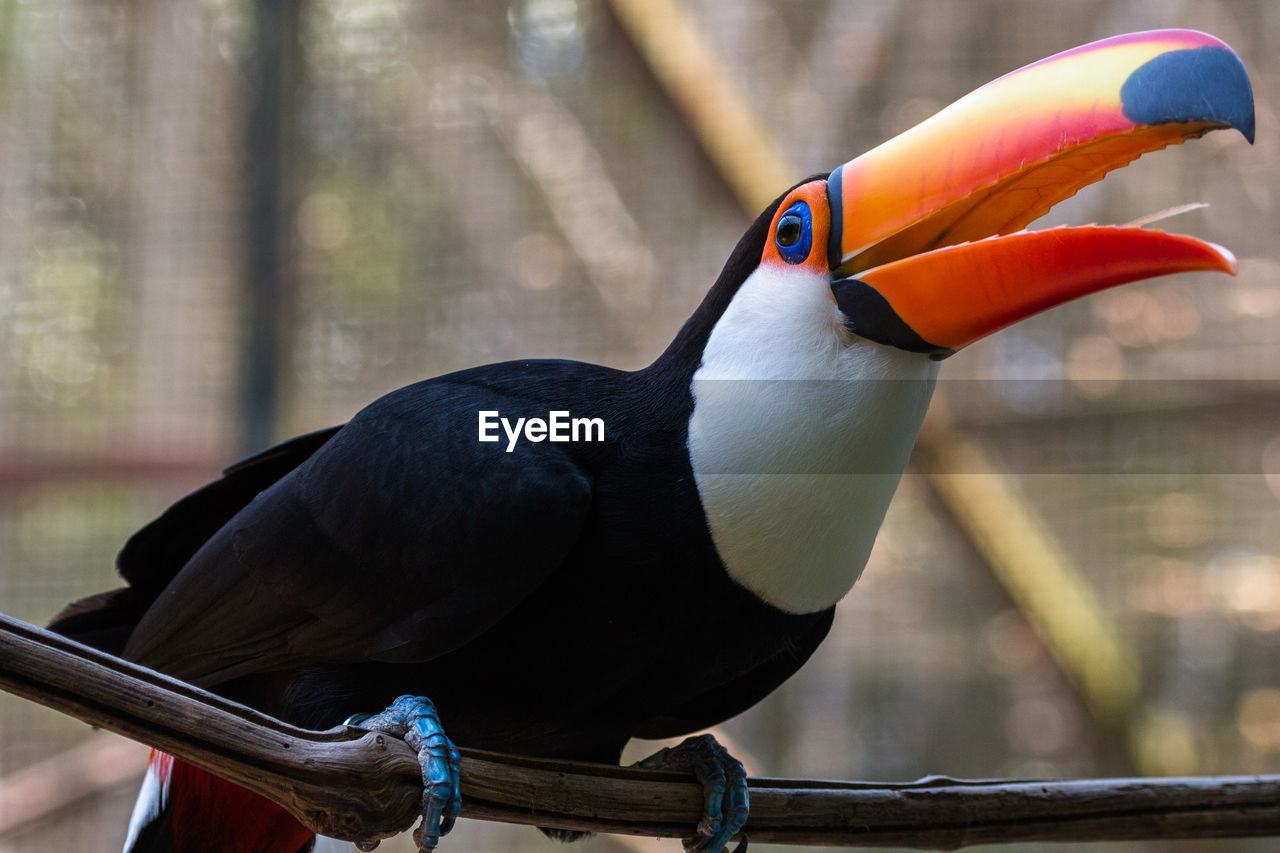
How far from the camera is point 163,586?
126cm

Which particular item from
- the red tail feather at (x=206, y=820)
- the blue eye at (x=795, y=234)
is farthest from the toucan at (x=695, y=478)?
the red tail feather at (x=206, y=820)

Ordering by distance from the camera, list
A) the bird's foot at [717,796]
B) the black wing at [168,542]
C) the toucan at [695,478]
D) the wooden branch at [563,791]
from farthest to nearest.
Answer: the black wing at [168,542]
the bird's foot at [717,796]
the toucan at [695,478]
the wooden branch at [563,791]

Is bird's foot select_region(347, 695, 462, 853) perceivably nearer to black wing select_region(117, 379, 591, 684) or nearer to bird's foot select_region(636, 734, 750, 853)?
black wing select_region(117, 379, 591, 684)

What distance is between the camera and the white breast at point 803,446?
97cm

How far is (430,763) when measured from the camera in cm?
90

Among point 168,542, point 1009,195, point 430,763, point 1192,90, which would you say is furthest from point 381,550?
point 1192,90

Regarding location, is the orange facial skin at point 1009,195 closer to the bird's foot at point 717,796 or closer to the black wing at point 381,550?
the black wing at point 381,550

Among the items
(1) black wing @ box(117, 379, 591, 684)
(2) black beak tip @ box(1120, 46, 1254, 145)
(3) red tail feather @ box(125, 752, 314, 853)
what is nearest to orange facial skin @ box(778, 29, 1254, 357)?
(2) black beak tip @ box(1120, 46, 1254, 145)

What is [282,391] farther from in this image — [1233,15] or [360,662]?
[1233,15]

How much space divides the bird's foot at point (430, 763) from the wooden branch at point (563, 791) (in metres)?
0.01

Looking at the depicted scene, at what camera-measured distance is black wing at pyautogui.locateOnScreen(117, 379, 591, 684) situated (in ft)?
3.12

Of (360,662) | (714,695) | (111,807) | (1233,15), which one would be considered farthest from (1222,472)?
(111,807)

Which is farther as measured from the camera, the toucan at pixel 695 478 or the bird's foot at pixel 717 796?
the bird's foot at pixel 717 796

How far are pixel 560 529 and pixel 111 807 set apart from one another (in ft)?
4.59
